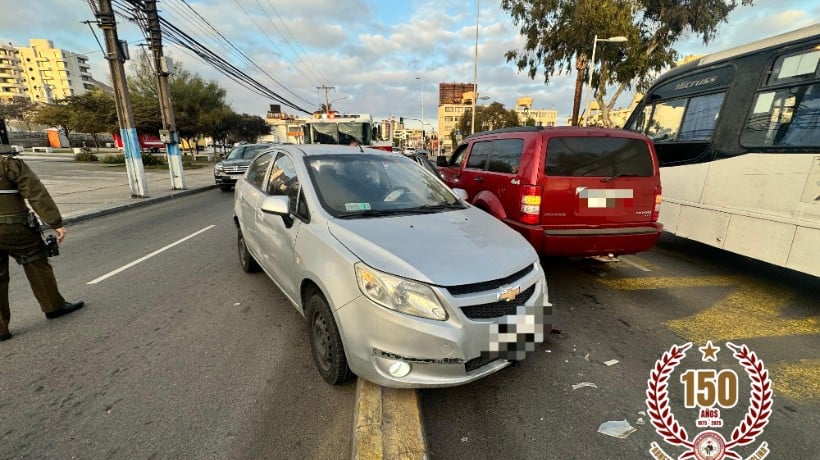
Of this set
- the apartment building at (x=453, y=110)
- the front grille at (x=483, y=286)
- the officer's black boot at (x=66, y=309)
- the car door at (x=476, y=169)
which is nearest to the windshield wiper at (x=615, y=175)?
the car door at (x=476, y=169)

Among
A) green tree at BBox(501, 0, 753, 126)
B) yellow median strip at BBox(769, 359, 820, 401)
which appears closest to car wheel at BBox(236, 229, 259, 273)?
yellow median strip at BBox(769, 359, 820, 401)

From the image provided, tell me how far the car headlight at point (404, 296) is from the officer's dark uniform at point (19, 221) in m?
3.03

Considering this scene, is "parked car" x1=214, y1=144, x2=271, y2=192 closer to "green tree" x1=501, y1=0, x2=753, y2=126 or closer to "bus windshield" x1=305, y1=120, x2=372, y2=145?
"bus windshield" x1=305, y1=120, x2=372, y2=145

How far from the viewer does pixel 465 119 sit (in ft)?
209

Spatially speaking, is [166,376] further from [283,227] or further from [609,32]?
[609,32]

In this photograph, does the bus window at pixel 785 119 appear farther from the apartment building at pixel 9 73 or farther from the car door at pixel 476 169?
the apartment building at pixel 9 73

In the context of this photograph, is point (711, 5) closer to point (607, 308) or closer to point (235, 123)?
point (607, 308)

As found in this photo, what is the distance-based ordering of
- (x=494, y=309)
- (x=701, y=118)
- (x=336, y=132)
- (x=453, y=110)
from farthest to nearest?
1. (x=453, y=110)
2. (x=336, y=132)
3. (x=701, y=118)
4. (x=494, y=309)

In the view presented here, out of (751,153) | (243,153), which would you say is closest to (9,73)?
(243,153)

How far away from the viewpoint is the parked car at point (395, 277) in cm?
207

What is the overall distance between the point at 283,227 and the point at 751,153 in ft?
17.7

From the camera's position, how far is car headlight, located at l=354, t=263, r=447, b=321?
6.77 ft

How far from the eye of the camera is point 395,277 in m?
2.09

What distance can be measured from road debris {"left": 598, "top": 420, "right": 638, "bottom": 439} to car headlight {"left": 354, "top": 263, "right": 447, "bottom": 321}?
125 centimetres
